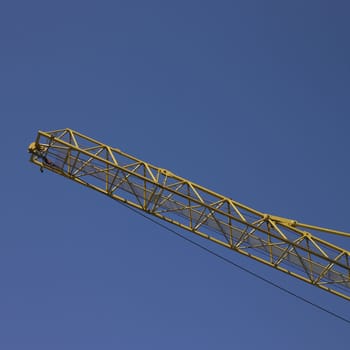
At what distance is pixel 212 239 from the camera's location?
32031 millimetres

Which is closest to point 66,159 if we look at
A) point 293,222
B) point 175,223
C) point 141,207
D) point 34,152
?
point 34,152

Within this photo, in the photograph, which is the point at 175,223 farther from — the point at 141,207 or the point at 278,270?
the point at 278,270

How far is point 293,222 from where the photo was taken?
31.3 metres

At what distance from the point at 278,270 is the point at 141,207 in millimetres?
8018

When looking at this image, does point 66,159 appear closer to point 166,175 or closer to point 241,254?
point 166,175

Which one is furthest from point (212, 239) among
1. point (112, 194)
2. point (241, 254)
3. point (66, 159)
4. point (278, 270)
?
point (66, 159)

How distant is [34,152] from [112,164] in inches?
169

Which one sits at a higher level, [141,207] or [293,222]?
[293,222]

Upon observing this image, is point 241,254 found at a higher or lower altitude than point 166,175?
lower

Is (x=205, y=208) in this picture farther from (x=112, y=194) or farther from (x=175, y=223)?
(x=112, y=194)

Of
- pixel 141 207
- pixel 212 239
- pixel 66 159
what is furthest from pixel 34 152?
pixel 212 239

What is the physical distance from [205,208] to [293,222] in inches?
185

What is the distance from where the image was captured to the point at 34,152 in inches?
1252

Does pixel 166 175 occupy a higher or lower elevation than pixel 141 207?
higher
